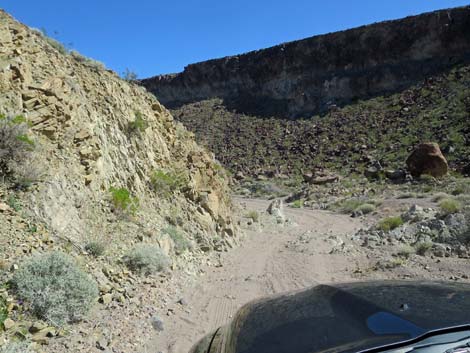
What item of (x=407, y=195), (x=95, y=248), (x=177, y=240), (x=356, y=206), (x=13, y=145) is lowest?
(x=356, y=206)

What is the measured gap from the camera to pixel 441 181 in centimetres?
2267

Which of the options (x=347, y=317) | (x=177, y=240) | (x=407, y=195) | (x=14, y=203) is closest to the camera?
(x=347, y=317)

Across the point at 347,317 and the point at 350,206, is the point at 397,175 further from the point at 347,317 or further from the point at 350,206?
the point at 347,317

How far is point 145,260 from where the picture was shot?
6.73m

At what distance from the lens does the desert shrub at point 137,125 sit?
10.4m

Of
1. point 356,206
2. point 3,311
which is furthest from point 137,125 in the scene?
point 356,206

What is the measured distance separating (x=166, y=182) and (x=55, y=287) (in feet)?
18.1

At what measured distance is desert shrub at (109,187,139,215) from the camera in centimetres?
790

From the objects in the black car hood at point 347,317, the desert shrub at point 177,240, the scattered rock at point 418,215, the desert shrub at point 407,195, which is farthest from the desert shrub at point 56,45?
the desert shrub at point 407,195

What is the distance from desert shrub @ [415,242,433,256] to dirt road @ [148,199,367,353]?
1263 millimetres

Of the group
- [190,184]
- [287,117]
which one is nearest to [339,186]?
[190,184]

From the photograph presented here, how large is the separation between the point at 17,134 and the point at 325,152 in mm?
33811

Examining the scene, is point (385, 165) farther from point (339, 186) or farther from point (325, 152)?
point (325, 152)

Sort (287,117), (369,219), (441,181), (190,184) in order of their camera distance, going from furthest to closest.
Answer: (287,117) → (441,181) → (369,219) → (190,184)
